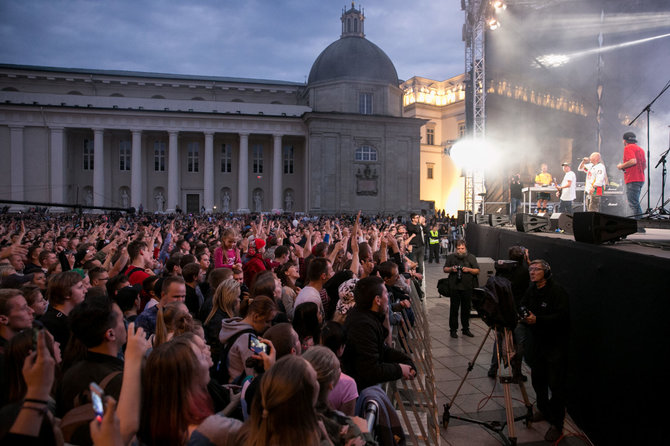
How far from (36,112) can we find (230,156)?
66.2 ft

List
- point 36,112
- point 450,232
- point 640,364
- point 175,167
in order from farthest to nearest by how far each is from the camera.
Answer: point 175,167, point 36,112, point 450,232, point 640,364

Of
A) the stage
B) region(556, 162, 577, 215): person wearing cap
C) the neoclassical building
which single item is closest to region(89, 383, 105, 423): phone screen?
the stage

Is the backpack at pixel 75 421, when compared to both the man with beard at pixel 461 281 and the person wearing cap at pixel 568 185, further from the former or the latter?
the person wearing cap at pixel 568 185

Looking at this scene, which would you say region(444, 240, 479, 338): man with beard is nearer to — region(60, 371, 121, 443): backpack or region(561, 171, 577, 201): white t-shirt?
region(561, 171, 577, 201): white t-shirt

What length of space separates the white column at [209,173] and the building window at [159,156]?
6.75 meters

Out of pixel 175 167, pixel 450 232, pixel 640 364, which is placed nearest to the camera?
pixel 640 364

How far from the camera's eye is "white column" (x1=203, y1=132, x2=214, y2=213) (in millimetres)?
45531

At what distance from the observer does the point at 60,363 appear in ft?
10.2

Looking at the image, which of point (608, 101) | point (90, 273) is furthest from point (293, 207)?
point (90, 273)

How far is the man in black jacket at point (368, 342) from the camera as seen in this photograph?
11.9 feet

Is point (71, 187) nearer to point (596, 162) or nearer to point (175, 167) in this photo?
point (175, 167)

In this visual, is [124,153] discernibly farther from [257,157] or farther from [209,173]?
[257,157]

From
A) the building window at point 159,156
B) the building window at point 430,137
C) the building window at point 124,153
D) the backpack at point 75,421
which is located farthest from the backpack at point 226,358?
the building window at point 430,137

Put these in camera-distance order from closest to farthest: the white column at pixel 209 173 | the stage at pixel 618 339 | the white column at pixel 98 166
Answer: the stage at pixel 618 339 < the white column at pixel 98 166 < the white column at pixel 209 173
